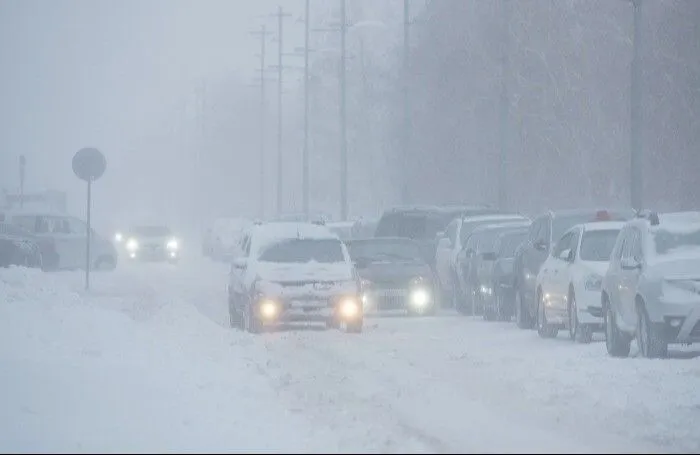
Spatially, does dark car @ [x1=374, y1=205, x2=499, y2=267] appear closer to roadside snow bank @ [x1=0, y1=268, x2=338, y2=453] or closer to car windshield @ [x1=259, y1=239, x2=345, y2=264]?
car windshield @ [x1=259, y1=239, x2=345, y2=264]

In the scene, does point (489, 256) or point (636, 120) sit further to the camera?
point (636, 120)

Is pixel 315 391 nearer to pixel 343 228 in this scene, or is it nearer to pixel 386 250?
pixel 386 250

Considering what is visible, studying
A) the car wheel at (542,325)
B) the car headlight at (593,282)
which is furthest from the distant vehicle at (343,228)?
the car headlight at (593,282)

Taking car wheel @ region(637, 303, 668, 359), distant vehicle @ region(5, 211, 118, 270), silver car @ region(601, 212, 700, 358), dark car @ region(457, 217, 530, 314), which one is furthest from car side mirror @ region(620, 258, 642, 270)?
distant vehicle @ region(5, 211, 118, 270)

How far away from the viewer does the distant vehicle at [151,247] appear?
74.4 metres

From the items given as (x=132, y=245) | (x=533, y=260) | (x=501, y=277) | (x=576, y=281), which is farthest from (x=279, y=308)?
(x=132, y=245)

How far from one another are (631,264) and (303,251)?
346 inches

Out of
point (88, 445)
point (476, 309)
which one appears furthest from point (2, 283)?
point (88, 445)

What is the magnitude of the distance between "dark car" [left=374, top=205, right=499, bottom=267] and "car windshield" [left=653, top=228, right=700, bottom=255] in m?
18.6

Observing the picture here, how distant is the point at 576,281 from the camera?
26.2 metres

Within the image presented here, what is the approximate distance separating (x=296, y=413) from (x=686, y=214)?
339 inches

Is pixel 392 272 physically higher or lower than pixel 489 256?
lower

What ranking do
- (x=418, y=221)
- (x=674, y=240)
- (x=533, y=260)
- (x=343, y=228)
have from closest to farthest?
(x=674, y=240) < (x=533, y=260) < (x=418, y=221) < (x=343, y=228)

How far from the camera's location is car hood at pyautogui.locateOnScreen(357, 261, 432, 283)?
3431 centimetres
